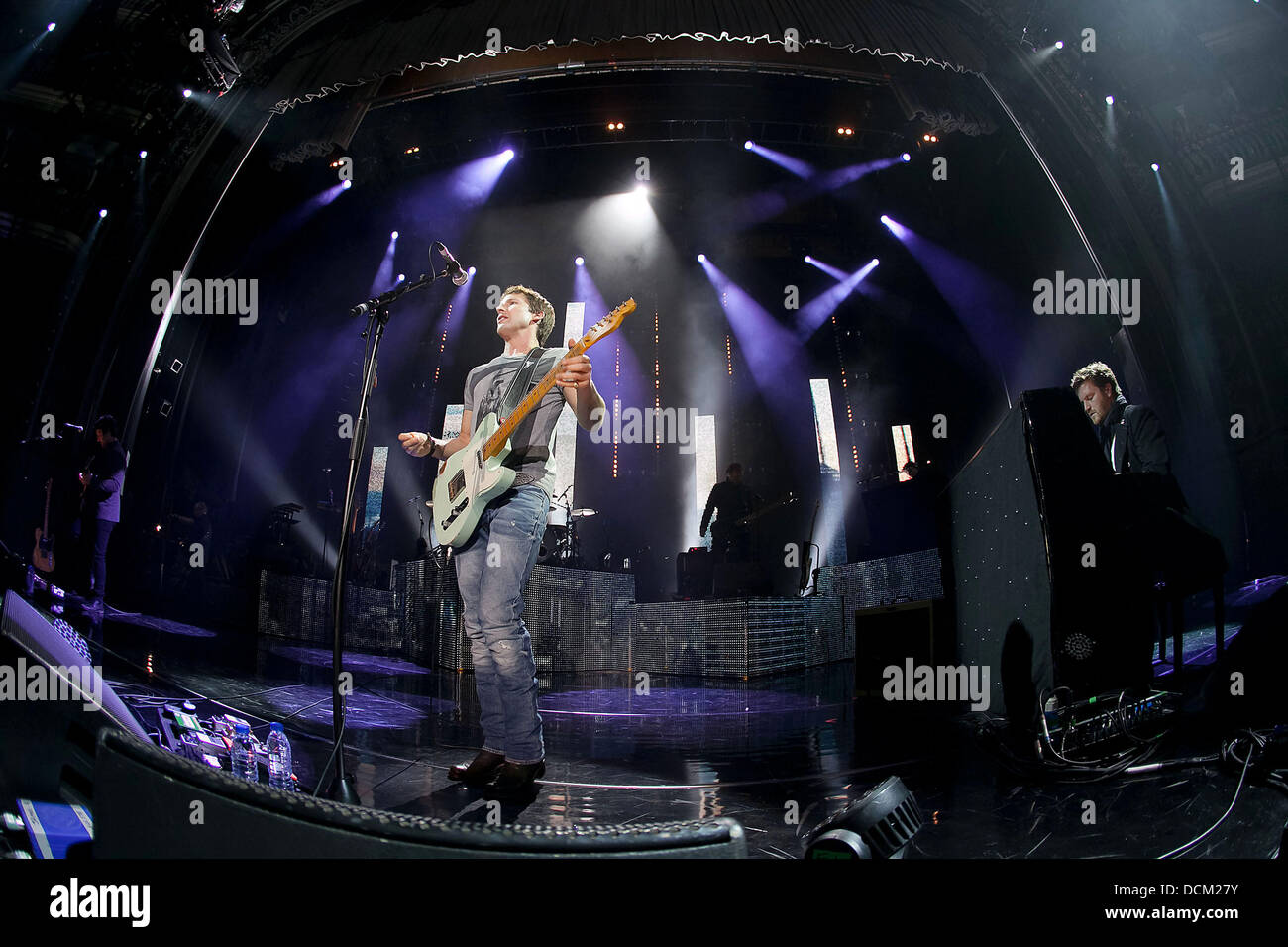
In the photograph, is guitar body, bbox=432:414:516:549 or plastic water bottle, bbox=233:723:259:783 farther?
guitar body, bbox=432:414:516:549

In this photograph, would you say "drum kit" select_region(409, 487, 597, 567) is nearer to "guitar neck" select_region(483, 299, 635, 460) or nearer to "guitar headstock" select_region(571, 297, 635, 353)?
"guitar neck" select_region(483, 299, 635, 460)

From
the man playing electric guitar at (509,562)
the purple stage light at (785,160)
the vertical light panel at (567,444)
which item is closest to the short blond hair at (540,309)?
the vertical light panel at (567,444)

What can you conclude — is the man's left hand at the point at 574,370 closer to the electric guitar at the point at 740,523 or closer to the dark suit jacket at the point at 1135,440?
the electric guitar at the point at 740,523

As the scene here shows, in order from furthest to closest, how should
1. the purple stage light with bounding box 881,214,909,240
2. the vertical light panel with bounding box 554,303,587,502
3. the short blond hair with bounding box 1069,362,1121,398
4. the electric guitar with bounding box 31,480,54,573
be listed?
the purple stage light with bounding box 881,214,909,240
the vertical light panel with bounding box 554,303,587,502
the short blond hair with bounding box 1069,362,1121,398
the electric guitar with bounding box 31,480,54,573

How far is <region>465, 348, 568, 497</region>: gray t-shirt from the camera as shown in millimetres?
1967

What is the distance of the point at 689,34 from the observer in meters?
2.41

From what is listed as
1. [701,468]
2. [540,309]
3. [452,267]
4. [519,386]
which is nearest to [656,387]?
[701,468]

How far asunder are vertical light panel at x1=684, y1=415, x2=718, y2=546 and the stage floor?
0.54 meters

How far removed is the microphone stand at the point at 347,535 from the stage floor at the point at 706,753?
0.30 ft

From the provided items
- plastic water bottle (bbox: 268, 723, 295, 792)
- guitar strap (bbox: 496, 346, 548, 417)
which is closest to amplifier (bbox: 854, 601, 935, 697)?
guitar strap (bbox: 496, 346, 548, 417)

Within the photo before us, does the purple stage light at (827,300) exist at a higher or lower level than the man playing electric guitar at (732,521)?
higher

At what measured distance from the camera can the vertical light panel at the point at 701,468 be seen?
229 cm
